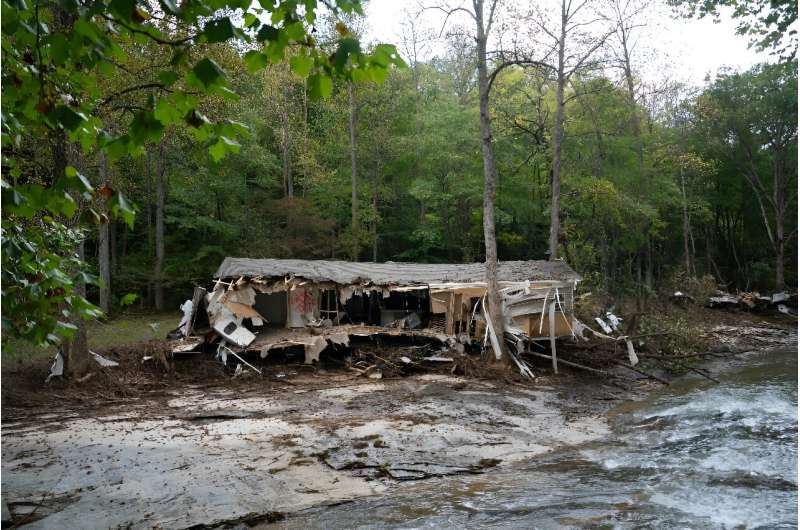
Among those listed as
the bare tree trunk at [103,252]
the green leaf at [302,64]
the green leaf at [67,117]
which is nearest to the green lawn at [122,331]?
the bare tree trunk at [103,252]

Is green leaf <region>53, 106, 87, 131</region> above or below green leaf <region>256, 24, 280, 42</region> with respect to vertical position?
below

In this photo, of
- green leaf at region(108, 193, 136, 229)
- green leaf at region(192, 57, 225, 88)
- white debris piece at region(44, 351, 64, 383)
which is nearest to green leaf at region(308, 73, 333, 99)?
green leaf at region(192, 57, 225, 88)

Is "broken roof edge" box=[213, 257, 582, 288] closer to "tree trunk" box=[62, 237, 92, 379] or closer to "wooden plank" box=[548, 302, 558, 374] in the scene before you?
"wooden plank" box=[548, 302, 558, 374]

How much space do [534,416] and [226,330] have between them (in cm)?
828

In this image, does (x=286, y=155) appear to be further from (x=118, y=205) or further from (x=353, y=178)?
(x=118, y=205)

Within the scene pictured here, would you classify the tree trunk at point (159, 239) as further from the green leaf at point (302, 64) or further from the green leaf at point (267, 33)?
the green leaf at point (267, 33)

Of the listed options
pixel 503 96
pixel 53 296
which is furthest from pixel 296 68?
pixel 503 96

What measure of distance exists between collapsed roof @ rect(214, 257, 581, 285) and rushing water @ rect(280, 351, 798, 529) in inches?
270

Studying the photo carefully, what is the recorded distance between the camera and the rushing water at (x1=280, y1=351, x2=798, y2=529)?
6.24 meters

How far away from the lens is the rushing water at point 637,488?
6.24 metres

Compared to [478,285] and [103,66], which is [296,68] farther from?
[478,285]

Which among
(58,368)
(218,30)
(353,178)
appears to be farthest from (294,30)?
(353,178)

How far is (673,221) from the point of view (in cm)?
3675

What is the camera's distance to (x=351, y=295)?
16.2m
